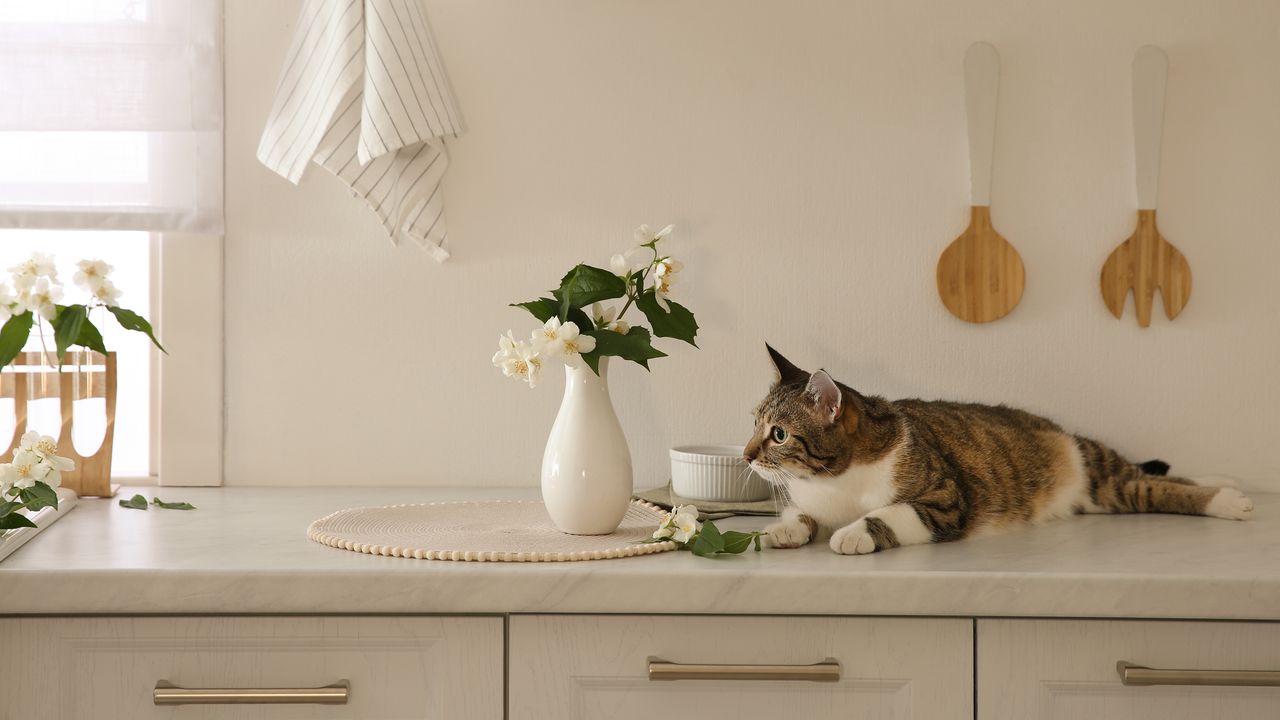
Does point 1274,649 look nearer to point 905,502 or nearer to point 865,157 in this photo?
point 905,502

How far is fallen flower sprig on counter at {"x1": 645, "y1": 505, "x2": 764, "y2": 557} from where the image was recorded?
4.11 ft

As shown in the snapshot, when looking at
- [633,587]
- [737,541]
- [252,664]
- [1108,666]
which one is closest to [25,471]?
[252,664]

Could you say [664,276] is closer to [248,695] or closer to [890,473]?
[890,473]

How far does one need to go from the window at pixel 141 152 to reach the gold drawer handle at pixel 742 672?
3.11 ft

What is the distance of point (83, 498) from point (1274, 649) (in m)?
1.65

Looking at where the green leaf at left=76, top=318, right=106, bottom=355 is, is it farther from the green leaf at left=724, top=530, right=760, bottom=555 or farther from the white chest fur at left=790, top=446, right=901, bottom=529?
the white chest fur at left=790, top=446, right=901, bottom=529

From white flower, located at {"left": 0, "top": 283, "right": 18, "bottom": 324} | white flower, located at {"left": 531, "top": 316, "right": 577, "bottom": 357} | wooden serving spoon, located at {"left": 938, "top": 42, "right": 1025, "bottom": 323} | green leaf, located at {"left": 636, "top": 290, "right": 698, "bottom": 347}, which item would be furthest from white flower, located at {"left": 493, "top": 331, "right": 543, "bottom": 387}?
wooden serving spoon, located at {"left": 938, "top": 42, "right": 1025, "bottom": 323}

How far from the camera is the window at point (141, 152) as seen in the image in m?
1.69

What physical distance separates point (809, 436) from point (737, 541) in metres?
0.19

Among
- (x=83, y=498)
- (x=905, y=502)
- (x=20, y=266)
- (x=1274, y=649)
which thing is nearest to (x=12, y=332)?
(x=20, y=266)

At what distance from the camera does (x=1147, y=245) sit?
1770mm

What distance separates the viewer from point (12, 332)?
1300 mm

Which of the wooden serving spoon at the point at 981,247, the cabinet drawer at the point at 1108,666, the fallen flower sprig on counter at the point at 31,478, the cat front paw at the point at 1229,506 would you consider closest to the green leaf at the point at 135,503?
the fallen flower sprig on counter at the point at 31,478

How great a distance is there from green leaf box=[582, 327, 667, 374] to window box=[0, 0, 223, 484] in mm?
775
